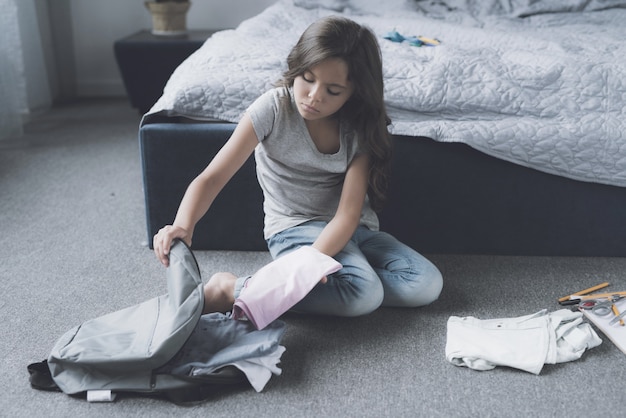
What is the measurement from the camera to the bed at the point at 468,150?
4.95 feet

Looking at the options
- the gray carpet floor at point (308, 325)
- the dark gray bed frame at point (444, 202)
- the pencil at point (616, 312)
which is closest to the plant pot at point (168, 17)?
the gray carpet floor at point (308, 325)

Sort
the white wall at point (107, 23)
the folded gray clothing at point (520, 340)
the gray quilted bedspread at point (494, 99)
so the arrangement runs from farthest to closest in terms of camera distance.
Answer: the white wall at point (107, 23), the gray quilted bedspread at point (494, 99), the folded gray clothing at point (520, 340)

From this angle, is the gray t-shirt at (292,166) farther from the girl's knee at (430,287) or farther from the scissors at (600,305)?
the scissors at (600,305)

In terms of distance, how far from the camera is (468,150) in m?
1.51

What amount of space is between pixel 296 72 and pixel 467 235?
656 mm

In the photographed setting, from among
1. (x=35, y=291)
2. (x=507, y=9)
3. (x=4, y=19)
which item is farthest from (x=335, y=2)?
(x=35, y=291)

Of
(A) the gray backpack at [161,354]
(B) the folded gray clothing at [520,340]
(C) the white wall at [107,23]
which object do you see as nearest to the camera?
(A) the gray backpack at [161,354]

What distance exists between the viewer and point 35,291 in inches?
55.9

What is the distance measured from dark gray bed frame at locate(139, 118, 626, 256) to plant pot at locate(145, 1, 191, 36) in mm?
1468

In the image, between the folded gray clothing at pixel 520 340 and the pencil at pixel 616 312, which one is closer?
the folded gray clothing at pixel 520 340

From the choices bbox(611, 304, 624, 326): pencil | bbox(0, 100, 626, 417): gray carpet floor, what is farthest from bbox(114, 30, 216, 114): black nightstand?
bbox(611, 304, 624, 326): pencil

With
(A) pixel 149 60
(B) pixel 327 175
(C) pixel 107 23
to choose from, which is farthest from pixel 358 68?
(C) pixel 107 23

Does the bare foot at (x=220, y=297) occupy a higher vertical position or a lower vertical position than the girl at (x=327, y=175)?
lower

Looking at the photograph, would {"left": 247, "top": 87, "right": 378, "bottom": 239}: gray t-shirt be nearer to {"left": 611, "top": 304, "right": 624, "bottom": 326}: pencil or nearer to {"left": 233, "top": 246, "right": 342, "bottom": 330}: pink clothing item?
{"left": 233, "top": 246, "right": 342, "bottom": 330}: pink clothing item
